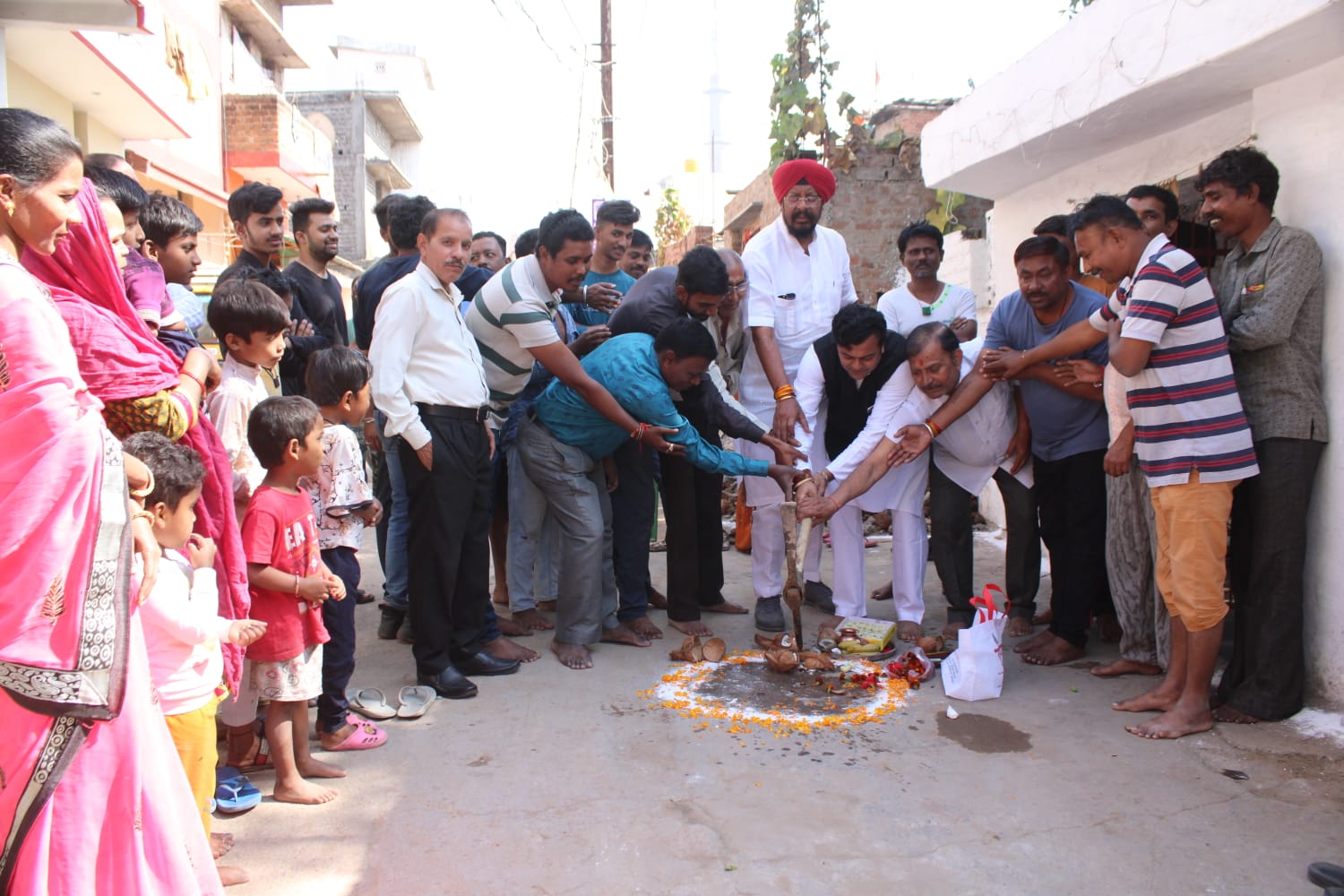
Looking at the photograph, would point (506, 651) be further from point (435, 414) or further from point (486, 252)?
point (486, 252)

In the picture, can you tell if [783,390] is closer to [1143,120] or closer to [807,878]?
[1143,120]

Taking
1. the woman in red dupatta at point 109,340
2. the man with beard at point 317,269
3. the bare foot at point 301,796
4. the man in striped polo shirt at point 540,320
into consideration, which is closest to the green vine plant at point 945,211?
the man in striped polo shirt at point 540,320

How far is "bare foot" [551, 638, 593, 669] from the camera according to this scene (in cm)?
429

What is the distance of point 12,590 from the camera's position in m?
1.64

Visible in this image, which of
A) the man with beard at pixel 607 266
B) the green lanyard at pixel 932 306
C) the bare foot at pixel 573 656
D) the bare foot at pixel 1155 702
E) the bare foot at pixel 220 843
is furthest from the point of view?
the green lanyard at pixel 932 306

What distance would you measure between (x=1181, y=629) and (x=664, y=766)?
2.03m

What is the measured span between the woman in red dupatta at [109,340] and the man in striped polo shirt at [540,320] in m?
1.74

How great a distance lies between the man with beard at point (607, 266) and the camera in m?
5.20

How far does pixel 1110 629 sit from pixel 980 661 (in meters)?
1.13

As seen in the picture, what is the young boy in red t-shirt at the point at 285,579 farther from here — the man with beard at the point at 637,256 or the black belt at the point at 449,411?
the man with beard at the point at 637,256

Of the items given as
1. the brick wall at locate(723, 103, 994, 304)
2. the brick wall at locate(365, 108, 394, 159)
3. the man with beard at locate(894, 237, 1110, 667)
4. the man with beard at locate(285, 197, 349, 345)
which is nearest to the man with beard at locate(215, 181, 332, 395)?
the man with beard at locate(285, 197, 349, 345)

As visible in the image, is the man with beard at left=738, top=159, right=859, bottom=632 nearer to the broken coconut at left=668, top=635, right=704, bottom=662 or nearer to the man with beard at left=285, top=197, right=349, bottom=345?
the broken coconut at left=668, top=635, right=704, bottom=662

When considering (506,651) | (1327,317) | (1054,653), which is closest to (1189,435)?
(1327,317)

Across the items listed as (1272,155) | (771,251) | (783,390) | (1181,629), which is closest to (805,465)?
(783,390)
